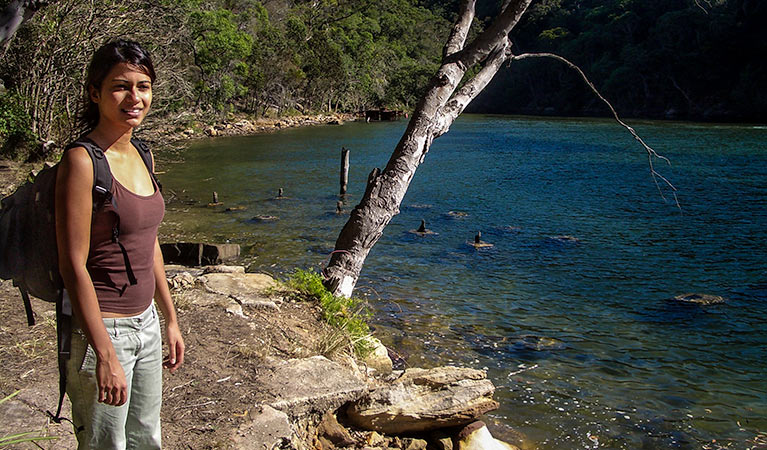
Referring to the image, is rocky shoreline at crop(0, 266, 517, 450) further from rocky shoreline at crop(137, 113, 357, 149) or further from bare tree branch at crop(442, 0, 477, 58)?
rocky shoreline at crop(137, 113, 357, 149)

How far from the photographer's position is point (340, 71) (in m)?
61.0

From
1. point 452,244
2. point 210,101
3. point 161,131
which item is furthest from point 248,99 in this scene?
point 452,244

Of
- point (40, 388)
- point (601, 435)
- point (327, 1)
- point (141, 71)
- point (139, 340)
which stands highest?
point (327, 1)

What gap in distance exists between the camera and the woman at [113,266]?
6.11ft

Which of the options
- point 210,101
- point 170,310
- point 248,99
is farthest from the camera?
point 248,99

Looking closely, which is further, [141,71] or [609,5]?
[609,5]

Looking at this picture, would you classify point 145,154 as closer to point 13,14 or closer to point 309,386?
point 309,386

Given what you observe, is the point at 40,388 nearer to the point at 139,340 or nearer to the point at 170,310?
the point at 170,310

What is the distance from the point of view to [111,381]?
1933 millimetres

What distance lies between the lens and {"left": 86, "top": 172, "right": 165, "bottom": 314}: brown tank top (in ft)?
6.38

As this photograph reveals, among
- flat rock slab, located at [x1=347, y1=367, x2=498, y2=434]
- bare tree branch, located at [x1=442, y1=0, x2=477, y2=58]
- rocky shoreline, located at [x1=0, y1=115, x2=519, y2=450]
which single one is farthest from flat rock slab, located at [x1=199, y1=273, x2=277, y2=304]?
bare tree branch, located at [x1=442, y1=0, x2=477, y2=58]

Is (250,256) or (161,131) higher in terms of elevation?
(161,131)

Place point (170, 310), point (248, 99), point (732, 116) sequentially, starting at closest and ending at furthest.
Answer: point (170, 310) < point (248, 99) < point (732, 116)

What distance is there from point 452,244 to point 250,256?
182 inches
